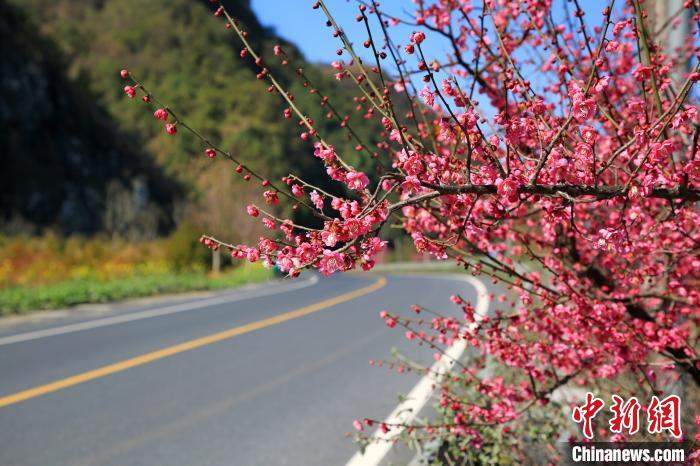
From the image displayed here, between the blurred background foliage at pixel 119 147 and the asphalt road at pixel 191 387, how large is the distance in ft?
7.81

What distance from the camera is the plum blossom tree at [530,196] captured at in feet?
7.48

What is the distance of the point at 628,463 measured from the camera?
12.0 feet

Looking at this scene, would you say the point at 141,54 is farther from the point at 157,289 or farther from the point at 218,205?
the point at 157,289

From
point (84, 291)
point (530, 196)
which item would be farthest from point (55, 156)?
point (530, 196)

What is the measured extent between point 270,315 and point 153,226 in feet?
97.7

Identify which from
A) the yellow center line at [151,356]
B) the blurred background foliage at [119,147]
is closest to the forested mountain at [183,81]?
the blurred background foliage at [119,147]

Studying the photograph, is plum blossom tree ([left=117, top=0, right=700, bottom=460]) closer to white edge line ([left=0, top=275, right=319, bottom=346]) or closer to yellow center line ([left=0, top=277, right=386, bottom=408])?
yellow center line ([left=0, top=277, right=386, bottom=408])

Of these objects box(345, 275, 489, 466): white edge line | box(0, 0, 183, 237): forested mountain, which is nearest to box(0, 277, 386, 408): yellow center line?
box(345, 275, 489, 466): white edge line

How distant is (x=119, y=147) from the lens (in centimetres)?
4528

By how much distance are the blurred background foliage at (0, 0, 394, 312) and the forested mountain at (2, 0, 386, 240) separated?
20 cm

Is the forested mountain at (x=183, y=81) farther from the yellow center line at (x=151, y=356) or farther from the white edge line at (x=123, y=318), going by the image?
the yellow center line at (x=151, y=356)

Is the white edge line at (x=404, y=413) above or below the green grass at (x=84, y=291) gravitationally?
→ below

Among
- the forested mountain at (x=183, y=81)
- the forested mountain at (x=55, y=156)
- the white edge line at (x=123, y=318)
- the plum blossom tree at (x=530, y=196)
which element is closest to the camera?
the plum blossom tree at (x=530, y=196)

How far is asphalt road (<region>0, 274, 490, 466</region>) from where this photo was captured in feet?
16.5
